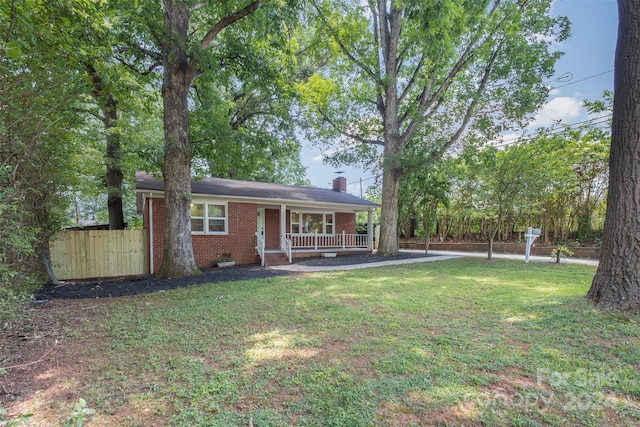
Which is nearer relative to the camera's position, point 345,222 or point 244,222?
point 244,222

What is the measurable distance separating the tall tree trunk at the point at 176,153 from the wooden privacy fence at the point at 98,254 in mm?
3097

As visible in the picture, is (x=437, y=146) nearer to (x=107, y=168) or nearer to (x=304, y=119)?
(x=304, y=119)

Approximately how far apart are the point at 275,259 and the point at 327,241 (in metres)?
3.85

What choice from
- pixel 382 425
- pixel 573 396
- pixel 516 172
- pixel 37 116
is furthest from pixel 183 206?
pixel 516 172

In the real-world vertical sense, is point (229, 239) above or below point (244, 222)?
below

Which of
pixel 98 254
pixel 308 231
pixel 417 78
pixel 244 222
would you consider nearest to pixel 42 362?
pixel 98 254

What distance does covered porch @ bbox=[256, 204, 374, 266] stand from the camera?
13375 millimetres

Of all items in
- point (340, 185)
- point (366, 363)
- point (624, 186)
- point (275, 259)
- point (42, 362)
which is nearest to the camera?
point (366, 363)

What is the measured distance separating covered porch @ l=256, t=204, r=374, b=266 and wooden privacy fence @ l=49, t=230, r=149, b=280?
447cm

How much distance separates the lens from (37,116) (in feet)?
12.9

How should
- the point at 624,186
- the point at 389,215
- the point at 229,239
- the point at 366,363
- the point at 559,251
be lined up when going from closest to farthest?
the point at 366,363
the point at 624,186
the point at 559,251
the point at 229,239
the point at 389,215

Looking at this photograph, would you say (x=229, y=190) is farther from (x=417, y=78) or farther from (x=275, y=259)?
(x=417, y=78)

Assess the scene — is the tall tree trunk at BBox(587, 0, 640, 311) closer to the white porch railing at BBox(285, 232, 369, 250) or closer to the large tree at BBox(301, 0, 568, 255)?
the large tree at BBox(301, 0, 568, 255)

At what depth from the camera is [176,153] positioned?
795 centimetres
